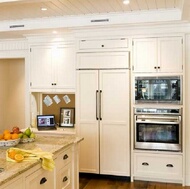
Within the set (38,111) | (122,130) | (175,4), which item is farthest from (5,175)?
(38,111)

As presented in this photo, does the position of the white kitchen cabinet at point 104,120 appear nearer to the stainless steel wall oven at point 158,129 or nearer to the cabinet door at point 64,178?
the stainless steel wall oven at point 158,129

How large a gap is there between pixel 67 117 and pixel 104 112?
1.04 meters

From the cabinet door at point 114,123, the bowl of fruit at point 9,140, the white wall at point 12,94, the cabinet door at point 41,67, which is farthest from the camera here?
the white wall at point 12,94

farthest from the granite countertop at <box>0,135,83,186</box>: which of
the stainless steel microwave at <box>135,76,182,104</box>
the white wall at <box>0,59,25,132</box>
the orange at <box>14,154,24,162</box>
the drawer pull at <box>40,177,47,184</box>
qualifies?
the white wall at <box>0,59,25,132</box>

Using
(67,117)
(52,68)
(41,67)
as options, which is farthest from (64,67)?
(67,117)

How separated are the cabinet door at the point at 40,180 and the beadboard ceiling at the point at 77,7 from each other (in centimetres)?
215

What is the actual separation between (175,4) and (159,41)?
0.69 meters

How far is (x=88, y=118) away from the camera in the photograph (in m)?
4.81

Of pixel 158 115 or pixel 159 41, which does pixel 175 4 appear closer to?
pixel 159 41

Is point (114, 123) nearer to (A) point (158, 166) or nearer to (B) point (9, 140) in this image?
(A) point (158, 166)

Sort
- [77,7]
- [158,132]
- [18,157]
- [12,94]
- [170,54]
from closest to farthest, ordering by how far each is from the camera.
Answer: [18,157], [77,7], [170,54], [158,132], [12,94]

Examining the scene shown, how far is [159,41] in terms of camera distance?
4484 mm

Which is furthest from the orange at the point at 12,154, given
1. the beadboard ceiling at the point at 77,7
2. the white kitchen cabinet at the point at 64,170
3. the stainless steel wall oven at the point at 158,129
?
the stainless steel wall oven at the point at 158,129

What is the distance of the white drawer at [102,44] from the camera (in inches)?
182
